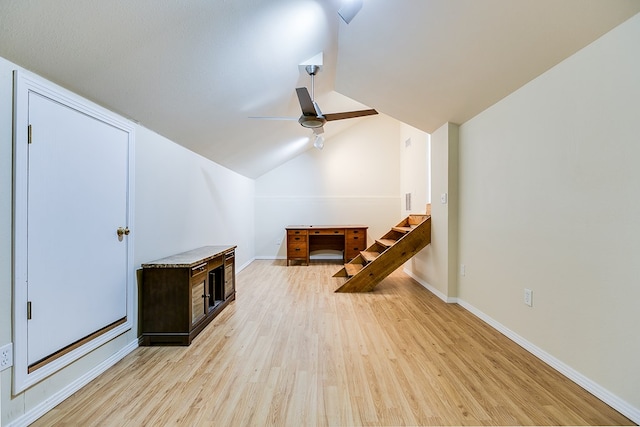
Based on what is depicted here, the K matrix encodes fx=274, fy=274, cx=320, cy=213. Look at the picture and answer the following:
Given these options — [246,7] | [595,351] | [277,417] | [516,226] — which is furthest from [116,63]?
[595,351]

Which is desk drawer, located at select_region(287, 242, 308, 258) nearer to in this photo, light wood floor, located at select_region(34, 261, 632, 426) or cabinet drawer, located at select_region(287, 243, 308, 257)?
cabinet drawer, located at select_region(287, 243, 308, 257)

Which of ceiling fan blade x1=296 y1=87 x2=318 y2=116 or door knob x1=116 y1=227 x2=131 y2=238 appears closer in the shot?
door knob x1=116 y1=227 x2=131 y2=238

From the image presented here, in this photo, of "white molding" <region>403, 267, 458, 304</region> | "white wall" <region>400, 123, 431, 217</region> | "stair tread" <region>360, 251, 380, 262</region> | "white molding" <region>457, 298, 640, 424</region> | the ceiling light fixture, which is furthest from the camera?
"white wall" <region>400, 123, 431, 217</region>

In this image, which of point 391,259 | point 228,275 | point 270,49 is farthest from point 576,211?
point 228,275

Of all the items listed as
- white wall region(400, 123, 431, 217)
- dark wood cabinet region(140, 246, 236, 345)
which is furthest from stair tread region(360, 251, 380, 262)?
dark wood cabinet region(140, 246, 236, 345)

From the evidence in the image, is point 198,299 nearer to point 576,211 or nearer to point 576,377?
point 576,377

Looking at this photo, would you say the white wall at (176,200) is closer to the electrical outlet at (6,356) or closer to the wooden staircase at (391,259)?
the electrical outlet at (6,356)

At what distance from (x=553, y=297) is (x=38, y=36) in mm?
3271

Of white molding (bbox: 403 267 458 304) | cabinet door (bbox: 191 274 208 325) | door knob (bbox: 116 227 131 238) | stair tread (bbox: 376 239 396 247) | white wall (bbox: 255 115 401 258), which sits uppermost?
white wall (bbox: 255 115 401 258)

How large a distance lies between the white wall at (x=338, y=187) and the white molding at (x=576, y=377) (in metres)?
3.85

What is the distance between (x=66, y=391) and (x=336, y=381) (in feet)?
5.15

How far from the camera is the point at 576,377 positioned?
1.68 m

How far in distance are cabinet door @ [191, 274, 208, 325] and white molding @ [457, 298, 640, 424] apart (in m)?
2.66

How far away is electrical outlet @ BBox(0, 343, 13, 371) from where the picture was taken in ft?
4.15
